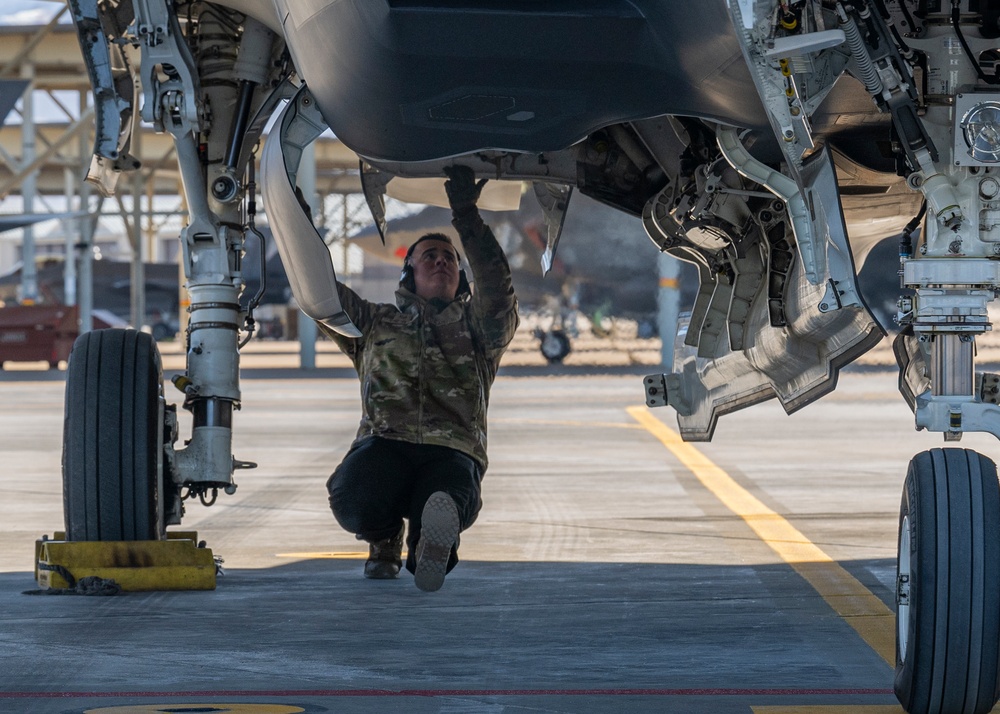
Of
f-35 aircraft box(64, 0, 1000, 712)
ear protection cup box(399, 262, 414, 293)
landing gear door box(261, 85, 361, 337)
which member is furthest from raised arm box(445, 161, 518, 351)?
landing gear door box(261, 85, 361, 337)

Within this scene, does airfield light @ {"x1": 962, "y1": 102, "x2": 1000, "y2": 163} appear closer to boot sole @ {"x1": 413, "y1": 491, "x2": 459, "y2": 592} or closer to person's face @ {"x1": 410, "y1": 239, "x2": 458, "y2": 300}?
boot sole @ {"x1": 413, "y1": 491, "x2": 459, "y2": 592}

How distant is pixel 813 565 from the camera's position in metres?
7.29

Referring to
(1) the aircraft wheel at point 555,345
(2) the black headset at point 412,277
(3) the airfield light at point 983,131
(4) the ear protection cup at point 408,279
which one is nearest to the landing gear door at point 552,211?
(2) the black headset at point 412,277

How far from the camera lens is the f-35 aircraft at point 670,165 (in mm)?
4246

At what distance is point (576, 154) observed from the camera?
259 inches

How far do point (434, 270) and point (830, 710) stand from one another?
3133 millimetres

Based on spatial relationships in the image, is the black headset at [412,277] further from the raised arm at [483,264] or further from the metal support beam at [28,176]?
the metal support beam at [28,176]

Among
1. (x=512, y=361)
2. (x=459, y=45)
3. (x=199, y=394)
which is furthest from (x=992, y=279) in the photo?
(x=512, y=361)

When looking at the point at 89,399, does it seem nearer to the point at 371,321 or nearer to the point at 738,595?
the point at 371,321

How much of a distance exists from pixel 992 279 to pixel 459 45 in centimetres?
165

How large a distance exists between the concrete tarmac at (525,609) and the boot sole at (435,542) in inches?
7.0

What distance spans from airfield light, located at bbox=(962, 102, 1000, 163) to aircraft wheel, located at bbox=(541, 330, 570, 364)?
93.9 ft

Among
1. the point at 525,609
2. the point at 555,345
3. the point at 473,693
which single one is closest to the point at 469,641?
the point at 525,609

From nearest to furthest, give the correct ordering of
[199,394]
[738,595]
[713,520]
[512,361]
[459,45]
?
[459,45] < [738,595] < [199,394] < [713,520] < [512,361]
